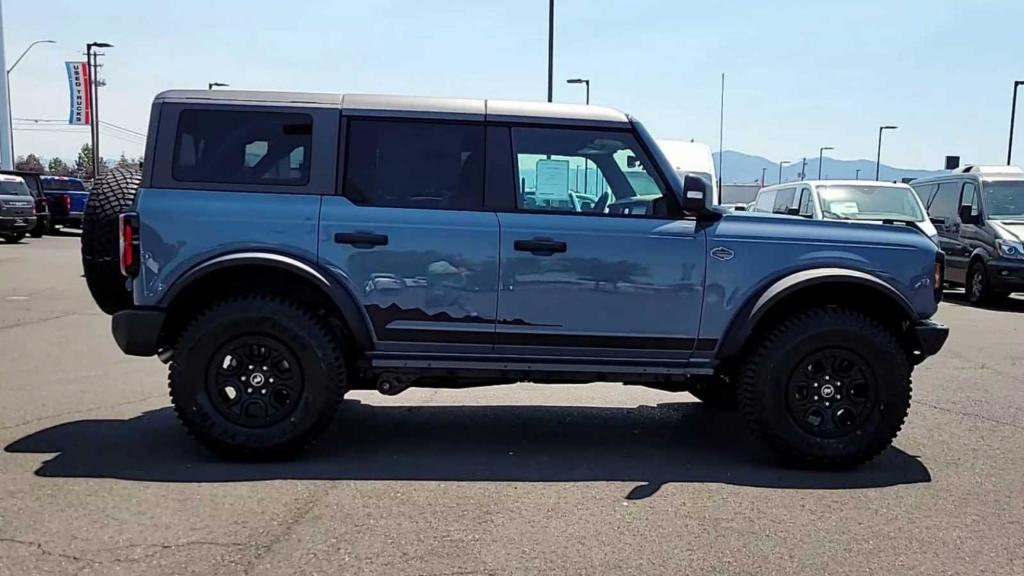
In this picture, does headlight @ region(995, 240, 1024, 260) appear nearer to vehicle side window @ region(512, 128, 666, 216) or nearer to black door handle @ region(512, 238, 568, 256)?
vehicle side window @ region(512, 128, 666, 216)

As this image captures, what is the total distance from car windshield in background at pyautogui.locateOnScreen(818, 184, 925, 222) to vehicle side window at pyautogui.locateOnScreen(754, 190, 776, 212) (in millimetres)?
2355

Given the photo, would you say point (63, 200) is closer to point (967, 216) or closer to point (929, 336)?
point (967, 216)

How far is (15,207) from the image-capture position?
21922 millimetres

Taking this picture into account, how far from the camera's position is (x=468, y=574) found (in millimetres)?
3404

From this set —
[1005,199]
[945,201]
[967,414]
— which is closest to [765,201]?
[945,201]

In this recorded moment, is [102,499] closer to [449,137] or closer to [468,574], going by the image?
[468,574]

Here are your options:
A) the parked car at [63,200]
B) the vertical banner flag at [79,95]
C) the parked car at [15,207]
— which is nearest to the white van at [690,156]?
the parked car at [15,207]

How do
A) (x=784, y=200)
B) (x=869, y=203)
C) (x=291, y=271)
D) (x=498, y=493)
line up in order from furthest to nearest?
1. (x=784, y=200)
2. (x=869, y=203)
3. (x=291, y=271)
4. (x=498, y=493)

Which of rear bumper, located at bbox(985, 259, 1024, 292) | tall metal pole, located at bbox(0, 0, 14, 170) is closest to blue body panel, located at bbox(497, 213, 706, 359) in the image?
rear bumper, located at bbox(985, 259, 1024, 292)

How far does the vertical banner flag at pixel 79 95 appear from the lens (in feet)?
146

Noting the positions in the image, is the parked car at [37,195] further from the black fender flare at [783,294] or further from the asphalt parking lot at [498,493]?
the black fender flare at [783,294]

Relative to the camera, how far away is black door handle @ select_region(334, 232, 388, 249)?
4656mm

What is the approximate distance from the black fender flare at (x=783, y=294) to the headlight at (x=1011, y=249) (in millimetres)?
→ 9936

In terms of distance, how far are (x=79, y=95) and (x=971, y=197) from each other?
44.9 m
